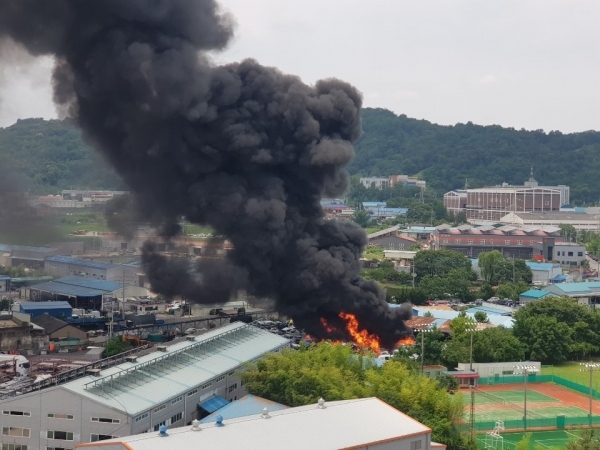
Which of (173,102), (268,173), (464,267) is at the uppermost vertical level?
(173,102)

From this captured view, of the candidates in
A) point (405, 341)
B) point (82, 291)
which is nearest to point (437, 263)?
point (82, 291)

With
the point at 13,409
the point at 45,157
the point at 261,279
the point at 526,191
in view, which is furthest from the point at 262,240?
the point at 526,191

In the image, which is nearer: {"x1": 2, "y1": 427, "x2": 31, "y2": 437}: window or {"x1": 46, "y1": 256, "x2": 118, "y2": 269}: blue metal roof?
{"x1": 2, "y1": 427, "x2": 31, "y2": 437}: window

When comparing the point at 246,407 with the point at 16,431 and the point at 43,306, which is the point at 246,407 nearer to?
the point at 16,431

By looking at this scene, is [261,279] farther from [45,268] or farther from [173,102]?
[45,268]

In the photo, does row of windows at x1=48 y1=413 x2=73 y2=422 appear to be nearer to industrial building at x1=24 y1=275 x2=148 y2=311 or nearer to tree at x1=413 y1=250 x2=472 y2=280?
industrial building at x1=24 y1=275 x2=148 y2=311

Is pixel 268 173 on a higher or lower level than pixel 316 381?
higher

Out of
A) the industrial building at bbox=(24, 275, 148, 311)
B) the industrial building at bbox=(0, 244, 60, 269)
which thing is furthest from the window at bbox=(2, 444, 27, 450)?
the industrial building at bbox=(0, 244, 60, 269)
